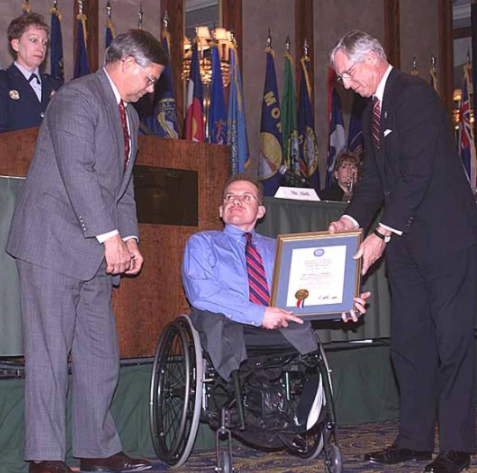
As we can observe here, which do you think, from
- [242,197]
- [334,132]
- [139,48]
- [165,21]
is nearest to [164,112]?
[165,21]

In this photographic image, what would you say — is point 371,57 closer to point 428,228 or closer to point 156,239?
point 428,228

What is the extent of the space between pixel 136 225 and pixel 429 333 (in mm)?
1271

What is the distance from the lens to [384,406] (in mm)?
5203

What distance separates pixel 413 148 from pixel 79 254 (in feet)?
4.37

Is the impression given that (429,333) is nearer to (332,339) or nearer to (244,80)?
(332,339)

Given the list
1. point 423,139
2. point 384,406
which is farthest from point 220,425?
Result: point 384,406

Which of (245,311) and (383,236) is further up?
(383,236)

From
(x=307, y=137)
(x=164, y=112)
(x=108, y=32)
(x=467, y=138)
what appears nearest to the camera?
(x=164, y=112)

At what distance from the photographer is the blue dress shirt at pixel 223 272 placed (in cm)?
356

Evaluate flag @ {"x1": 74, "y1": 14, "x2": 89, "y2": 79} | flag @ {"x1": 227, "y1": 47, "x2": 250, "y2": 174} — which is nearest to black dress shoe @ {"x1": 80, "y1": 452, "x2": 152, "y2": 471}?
flag @ {"x1": 74, "y1": 14, "x2": 89, "y2": 79}

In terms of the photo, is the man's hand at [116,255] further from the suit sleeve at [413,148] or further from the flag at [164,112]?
the flag at [164,112]

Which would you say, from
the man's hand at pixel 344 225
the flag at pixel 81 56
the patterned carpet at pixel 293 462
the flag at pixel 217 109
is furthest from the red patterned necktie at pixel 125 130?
the flag at pixel 217 109

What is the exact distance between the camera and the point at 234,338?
11.3ft

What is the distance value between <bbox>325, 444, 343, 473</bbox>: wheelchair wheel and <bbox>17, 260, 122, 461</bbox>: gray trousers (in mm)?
808
